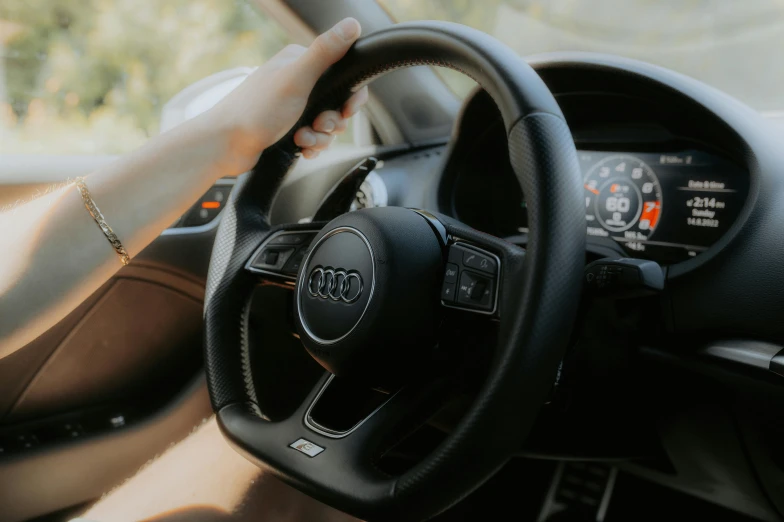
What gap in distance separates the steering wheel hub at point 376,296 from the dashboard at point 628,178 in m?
0.43

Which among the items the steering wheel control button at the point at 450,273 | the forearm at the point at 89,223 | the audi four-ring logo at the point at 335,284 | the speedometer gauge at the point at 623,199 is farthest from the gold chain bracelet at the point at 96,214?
the speedometer gauge at the point at 623,199

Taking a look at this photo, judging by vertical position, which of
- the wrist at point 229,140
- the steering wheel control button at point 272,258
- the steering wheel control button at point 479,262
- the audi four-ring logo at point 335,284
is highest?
the wrist at point 229,140

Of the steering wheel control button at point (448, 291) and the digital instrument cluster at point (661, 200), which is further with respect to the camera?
the digital instrument cluster at point (661, 200)

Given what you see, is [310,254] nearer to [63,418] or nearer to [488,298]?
[488,298]

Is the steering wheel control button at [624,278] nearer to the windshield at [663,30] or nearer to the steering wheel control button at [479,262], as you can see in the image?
the steering wheel control button at [479,262]

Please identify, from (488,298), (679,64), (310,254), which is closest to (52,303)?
(310,254)

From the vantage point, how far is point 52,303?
926mm

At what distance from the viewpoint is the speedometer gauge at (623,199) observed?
119 centimetres

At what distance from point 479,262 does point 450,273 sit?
0.05m

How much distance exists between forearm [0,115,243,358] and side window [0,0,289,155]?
2.22 ft

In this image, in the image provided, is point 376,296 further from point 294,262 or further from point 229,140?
point 229,140

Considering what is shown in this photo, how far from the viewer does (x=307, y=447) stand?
2.80 feet

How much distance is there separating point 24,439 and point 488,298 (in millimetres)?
1136

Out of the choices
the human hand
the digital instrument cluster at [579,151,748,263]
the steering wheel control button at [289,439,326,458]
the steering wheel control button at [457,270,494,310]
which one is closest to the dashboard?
the digital instrument cluster at [579,151,748,263]
